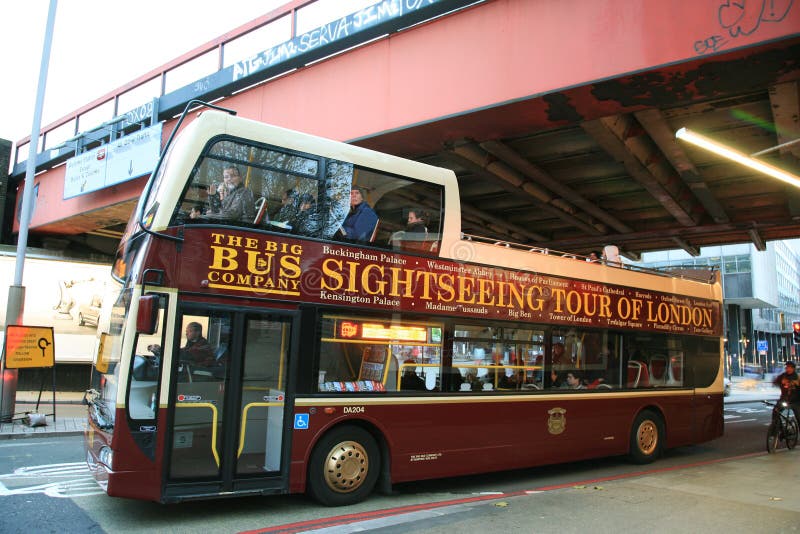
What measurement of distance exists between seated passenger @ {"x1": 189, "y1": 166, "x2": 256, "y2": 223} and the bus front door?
3.35 feet

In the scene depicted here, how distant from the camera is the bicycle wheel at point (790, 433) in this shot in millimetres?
11695

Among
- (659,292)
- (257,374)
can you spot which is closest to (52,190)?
(257,374)

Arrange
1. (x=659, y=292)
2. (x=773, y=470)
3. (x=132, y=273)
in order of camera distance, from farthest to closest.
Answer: (x=659, y=292) → (x=773, y=470) → (x=132, y=273)

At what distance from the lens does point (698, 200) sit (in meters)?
14.7

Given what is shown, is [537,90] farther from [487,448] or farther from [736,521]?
[736,521]

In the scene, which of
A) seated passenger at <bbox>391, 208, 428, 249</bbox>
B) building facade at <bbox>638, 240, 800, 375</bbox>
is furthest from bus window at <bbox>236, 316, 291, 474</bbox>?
building facade at <bbox>638, 240, 800, 375</bbox>

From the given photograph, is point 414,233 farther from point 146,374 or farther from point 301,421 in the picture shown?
point 146,374

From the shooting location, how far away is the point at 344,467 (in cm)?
656

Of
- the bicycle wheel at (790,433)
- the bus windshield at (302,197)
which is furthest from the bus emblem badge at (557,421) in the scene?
the bicycle wheel at (790,433)

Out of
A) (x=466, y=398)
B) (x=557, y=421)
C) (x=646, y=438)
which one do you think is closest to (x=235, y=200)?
(x=466, y=398)

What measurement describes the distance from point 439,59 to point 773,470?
346 inches

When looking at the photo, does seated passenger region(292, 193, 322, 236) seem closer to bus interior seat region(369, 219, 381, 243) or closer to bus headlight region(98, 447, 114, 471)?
bus interior seat region(369, 219, 381, 243)

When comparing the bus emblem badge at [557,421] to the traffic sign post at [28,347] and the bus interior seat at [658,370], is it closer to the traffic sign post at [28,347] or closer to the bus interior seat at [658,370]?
the bus interior seat at [658,370]

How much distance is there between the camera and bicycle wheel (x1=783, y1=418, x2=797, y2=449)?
11.7 meters
